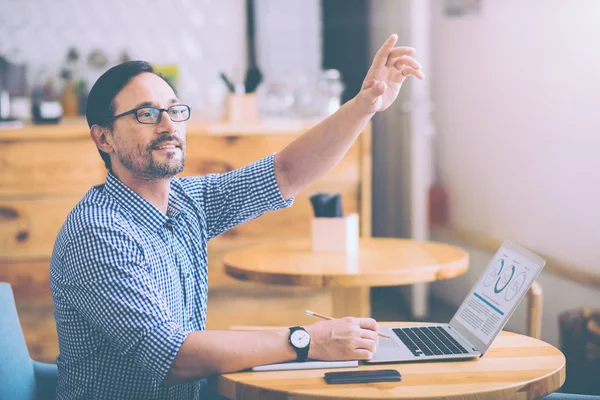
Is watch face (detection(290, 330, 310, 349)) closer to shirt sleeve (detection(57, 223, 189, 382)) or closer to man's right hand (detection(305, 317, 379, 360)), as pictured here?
man's right hand (detection(305, 317, 379, 360))

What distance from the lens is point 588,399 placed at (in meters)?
1.39

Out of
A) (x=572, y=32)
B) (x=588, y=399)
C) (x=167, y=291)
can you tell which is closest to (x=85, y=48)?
(x=572, y=32)

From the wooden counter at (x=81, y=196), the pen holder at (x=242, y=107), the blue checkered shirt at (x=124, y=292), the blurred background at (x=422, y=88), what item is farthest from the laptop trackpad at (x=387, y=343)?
the pen holder at (x=242, y=107)

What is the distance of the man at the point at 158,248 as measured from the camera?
125 cm

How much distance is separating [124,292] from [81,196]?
2.33 m

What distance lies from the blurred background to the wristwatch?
83.7 inches

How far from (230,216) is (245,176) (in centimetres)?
11

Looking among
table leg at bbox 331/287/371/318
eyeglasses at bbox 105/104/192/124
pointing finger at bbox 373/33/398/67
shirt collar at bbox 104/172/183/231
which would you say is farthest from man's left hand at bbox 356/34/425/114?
table leg at bbox 331/287/371/318

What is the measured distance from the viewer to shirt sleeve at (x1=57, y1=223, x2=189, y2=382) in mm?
1233

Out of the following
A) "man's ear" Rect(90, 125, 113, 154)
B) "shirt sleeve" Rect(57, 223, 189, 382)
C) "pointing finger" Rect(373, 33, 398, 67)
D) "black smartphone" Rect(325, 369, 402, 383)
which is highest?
"pointing finger" Rect(373, 33, 398, 67)

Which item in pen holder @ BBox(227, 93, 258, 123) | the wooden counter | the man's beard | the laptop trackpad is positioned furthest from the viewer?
pen holder @ BBox(227, 93, 258, 123)

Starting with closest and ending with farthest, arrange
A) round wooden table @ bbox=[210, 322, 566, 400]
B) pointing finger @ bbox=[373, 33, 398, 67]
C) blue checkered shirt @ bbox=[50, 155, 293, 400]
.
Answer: round wooden table @ bbox=[210, 322, 566, 400] → blue checkered shirt @ bbox=[50, 155, 293, 400] → pointing finger @ bbox=[373, 33, 398, 67]

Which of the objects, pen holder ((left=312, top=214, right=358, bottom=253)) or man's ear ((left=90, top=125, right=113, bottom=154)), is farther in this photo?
pen holder ((left=312, top=214, right=358, bottom=253))

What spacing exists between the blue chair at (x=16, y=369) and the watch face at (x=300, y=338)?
724mm
